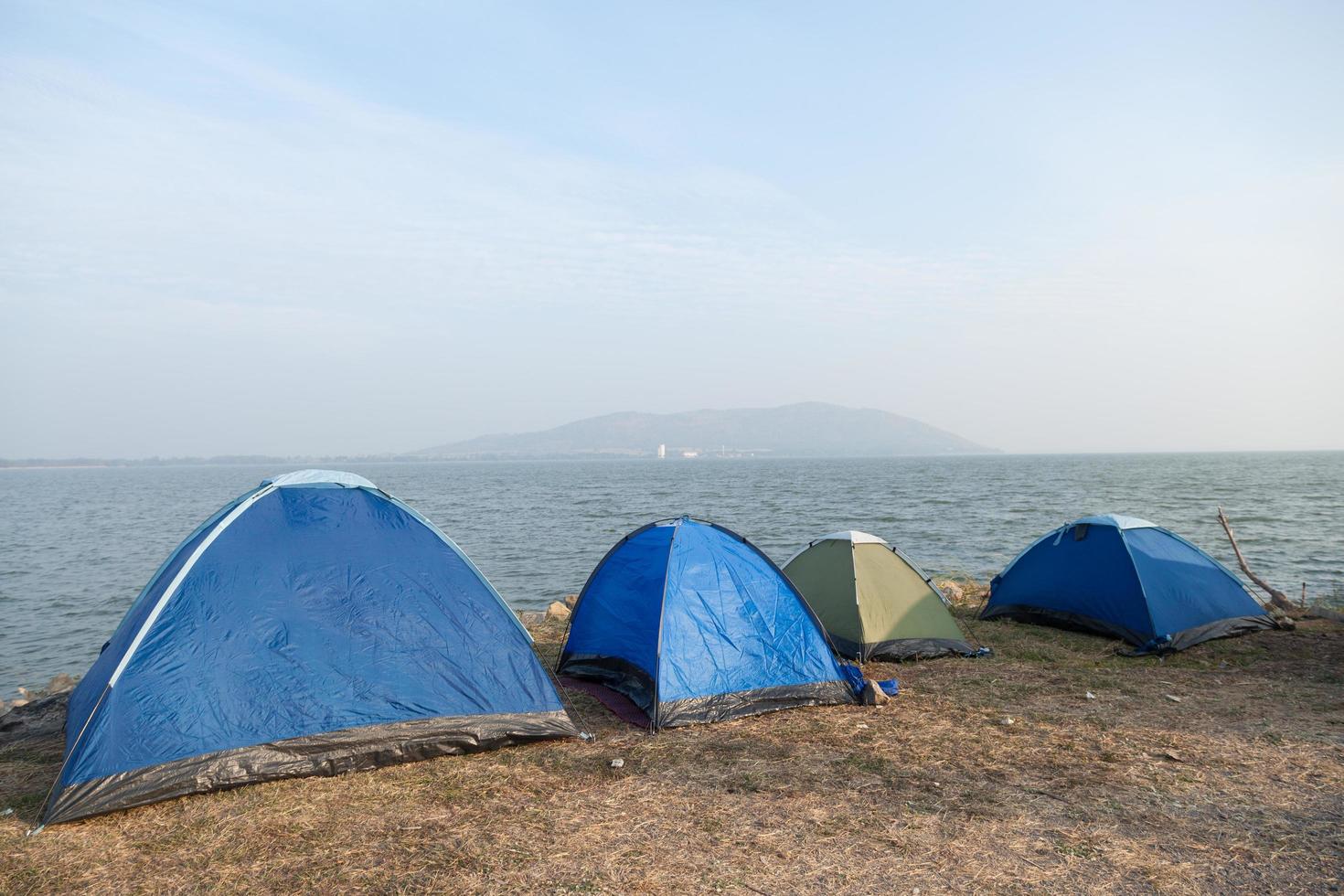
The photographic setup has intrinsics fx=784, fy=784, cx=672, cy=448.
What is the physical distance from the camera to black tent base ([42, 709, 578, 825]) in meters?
5.97

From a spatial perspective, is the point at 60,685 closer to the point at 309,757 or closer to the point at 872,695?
the point at 309,757

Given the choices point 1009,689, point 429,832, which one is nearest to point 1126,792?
point 1009,689

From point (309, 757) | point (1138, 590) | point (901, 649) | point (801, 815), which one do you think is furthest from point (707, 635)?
point (1138, 590)

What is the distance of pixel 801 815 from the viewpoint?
595cm

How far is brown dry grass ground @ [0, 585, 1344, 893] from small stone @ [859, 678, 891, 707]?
22 cm

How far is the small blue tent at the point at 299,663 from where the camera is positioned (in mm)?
6262

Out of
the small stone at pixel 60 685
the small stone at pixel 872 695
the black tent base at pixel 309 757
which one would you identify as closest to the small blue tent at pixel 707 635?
the small stone at pixel 872 695

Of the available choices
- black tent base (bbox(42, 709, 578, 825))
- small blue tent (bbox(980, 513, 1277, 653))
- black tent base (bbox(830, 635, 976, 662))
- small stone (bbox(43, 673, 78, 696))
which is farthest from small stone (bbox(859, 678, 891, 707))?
small stone (bbox(43, 673, 78, 696))

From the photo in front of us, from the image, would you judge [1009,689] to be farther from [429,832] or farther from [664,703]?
[429,832]

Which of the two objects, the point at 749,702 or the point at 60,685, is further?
the point at 60,685

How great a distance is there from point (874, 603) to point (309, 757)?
7.20 m

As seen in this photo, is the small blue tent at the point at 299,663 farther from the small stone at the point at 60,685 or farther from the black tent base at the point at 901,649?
the small stone at the point at 60,685

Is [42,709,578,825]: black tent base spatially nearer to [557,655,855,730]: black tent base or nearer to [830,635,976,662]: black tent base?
[557,655,855,730]: black tent base

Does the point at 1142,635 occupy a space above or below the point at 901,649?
above
